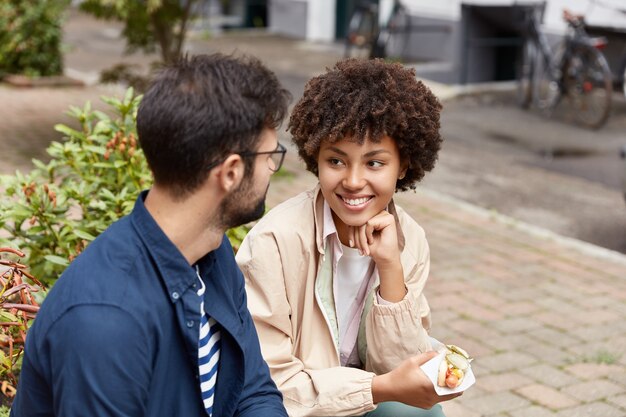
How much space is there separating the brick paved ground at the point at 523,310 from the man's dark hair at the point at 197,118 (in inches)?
87.7

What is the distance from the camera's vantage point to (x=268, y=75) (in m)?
2.16

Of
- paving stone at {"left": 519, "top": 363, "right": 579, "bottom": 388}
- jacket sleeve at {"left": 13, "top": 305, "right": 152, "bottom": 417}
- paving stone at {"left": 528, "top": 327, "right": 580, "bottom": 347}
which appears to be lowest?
paving stone at {"left": 519, "top": 363, "right": 579, "bottom": 388}

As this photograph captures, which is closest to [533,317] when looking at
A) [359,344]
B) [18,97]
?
[359,344]

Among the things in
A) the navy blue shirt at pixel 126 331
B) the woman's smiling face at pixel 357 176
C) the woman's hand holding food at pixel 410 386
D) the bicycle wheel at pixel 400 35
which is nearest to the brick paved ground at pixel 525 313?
the woman's hand holding food at pixel 410 386

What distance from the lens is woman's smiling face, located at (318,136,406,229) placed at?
2.86m

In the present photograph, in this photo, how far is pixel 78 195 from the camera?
12.7 feet

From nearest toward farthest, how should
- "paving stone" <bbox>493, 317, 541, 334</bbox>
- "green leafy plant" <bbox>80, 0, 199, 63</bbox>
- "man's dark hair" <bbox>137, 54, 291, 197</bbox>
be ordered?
"man's dark hair" <bbox>137, 54, 291, 197</bbox> < "paving stone" <bbox>493, 317, 541, 334</bbox> < "green leafy plant" <bbox>80, 0, 199, 63</bbox>

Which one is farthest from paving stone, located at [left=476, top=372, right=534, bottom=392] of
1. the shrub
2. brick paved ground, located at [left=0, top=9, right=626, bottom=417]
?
the shrub

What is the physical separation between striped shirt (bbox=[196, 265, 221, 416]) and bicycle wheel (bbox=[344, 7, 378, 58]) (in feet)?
41.0

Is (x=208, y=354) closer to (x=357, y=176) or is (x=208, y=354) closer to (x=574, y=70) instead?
(x=357, y=176)

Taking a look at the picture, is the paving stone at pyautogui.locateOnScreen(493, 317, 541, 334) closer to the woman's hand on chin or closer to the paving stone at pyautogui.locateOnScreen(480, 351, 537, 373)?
the paving stone at pyautogui.locateOnScreen(480, 351, 537, 373)

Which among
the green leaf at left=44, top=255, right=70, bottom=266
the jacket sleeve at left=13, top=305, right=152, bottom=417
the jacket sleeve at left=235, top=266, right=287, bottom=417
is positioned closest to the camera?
the jacket sleeve at left=13, top=305, right=152, bottom=417

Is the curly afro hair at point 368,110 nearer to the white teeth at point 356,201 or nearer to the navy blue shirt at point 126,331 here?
the white teeth at point 356,201

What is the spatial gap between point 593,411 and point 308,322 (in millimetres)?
1947
